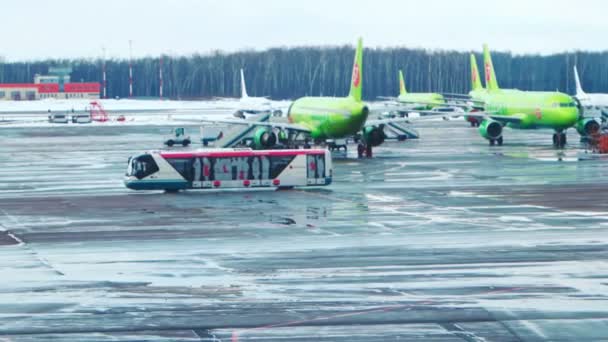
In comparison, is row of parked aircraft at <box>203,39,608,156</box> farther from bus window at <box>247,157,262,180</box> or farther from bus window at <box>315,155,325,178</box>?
bus window at <box>247,157,262,180</box>

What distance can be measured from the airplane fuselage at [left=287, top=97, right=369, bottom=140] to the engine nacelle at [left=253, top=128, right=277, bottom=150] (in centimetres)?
271

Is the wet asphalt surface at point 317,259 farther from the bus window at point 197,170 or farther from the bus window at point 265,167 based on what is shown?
the bus window at point 265,167

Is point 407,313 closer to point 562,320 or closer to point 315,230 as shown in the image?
point 562,320

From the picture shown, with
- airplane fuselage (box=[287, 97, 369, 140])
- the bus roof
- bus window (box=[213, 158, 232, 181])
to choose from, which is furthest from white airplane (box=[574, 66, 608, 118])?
bus window (box=[213, 158, 232, 181])

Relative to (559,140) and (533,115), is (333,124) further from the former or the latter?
(559,140)

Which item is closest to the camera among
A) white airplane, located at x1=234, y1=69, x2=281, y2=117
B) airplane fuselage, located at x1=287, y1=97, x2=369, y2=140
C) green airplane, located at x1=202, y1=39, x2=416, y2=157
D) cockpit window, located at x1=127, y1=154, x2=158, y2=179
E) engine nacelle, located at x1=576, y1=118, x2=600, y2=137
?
cockpit window, located at x1=127, y1=154, x2=158, y2=179

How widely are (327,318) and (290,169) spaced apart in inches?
1339

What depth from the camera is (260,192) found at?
59.4 metres

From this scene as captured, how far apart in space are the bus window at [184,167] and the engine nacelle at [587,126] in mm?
49060

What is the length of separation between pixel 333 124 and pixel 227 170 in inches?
1013

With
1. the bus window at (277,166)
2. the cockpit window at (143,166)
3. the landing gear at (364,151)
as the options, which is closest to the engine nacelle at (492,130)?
the landing gear at (364,151)

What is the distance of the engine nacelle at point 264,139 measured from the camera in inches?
3497

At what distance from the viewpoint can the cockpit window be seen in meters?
58.0

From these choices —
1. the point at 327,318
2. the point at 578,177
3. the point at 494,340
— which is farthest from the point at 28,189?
the point at 494,340
